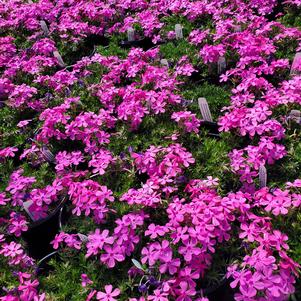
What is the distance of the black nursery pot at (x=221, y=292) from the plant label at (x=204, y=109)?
1.29 meters

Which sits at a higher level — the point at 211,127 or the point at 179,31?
the point at 179,31

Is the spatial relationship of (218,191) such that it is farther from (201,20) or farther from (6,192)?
(201,20)

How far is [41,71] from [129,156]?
5.97ft

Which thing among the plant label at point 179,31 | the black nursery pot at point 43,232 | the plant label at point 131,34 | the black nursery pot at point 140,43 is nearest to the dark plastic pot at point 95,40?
the black nursery pot at point 140,43

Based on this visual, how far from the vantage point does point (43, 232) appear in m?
2.76

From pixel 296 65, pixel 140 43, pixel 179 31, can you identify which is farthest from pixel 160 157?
pixel 140 43

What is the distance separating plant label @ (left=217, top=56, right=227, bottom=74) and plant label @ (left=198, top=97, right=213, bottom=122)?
0.80m

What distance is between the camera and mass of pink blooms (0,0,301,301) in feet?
6.74

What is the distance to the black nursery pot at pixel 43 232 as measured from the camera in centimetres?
272

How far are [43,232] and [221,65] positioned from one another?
212cm

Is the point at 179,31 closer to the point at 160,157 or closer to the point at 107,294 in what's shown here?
the point at 160,157

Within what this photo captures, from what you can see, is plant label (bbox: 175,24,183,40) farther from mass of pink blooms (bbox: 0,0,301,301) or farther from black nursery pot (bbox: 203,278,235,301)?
black nursery pot (bbox: 203,278,235,301)

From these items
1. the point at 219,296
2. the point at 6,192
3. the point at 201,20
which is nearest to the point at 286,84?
the point at 219,296

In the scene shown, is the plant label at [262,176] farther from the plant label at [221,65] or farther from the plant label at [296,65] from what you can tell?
the plant label at [221,65]
